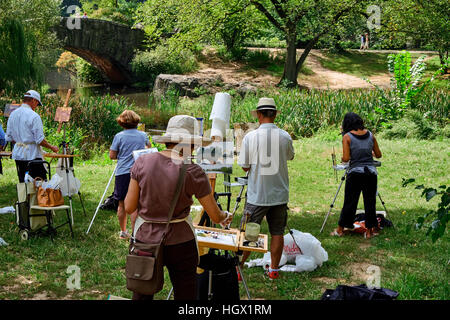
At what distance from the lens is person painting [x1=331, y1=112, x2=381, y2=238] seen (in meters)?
6.13

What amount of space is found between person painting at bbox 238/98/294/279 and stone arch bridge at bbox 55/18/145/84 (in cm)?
2593

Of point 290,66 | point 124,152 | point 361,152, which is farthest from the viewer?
point 290,66

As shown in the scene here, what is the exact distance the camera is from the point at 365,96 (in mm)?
15727

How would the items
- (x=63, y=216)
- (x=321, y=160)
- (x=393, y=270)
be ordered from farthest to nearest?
1. (x=321, y=160)
2. (x=63, y=216)
3. (x=393, y=270)

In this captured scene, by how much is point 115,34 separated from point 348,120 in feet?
92.8

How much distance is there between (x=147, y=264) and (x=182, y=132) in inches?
33.4

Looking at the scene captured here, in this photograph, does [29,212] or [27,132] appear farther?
[27,132]

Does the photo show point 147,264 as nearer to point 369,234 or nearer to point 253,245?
point 253,245

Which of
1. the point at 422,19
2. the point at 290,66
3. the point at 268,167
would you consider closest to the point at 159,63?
the point at 290,66

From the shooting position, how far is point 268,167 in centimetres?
471

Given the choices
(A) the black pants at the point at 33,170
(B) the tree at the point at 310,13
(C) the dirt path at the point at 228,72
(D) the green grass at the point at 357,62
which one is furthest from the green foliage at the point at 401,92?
(D) the green grass at the point at 357,62

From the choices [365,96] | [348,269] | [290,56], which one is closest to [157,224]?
[348,269]
